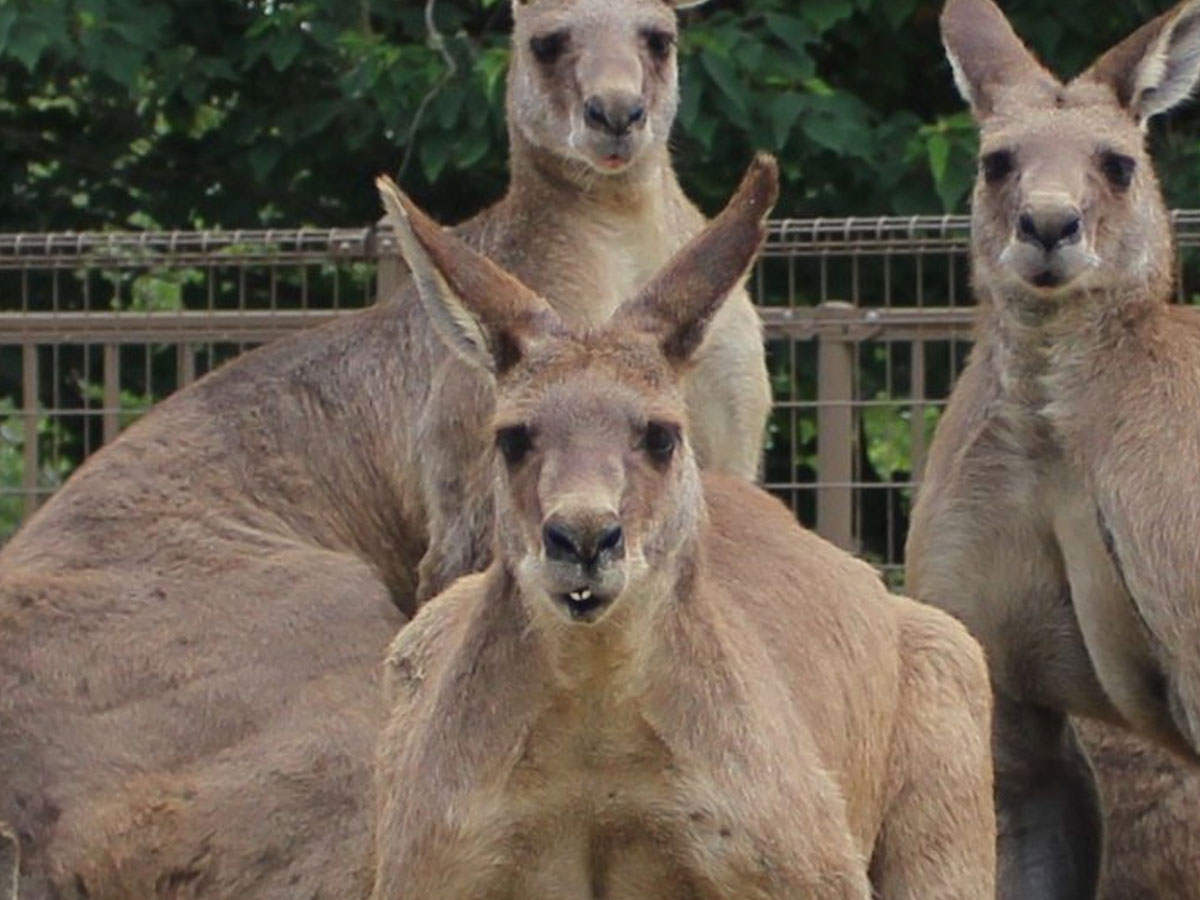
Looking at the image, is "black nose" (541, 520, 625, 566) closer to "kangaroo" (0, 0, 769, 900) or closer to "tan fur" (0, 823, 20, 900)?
"tan fur" (0, 823, 20, 900)

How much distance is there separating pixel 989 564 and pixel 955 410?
0.54 m

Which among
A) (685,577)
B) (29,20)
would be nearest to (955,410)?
(685,577)

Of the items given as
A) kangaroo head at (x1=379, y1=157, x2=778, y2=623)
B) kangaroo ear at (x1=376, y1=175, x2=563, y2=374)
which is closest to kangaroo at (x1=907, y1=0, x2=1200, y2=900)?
kangaroo head at (x1=379, y1=157, x2=778, y2=623)

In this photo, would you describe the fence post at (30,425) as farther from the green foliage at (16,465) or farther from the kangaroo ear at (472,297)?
the kangaroo ear at (472,297)

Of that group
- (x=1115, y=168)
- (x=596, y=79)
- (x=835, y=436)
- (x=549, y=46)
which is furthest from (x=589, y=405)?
(x=835, y=436)

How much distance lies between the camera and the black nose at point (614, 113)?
11.1 metres

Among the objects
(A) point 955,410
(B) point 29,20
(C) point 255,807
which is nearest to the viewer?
(C) point 255,807

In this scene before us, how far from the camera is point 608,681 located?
848 centimetres

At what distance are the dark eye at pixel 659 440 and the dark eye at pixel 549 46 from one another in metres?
3.17

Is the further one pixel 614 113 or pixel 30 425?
pixel 30 425

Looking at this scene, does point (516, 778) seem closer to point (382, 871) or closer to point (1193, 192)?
point (382, 871)

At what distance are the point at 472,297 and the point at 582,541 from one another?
3.18 ft

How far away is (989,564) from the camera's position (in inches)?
421

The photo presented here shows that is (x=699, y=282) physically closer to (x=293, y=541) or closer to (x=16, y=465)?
(x=293, y=541)
